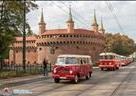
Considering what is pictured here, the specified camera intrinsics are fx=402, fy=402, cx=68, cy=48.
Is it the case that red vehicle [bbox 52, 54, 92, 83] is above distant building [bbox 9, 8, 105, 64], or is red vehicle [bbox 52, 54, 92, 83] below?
below

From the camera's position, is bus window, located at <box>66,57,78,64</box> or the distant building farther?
the distant building

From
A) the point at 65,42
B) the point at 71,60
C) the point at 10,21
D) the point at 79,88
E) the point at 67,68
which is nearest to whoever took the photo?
the point at 79,88

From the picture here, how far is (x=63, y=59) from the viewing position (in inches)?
1165

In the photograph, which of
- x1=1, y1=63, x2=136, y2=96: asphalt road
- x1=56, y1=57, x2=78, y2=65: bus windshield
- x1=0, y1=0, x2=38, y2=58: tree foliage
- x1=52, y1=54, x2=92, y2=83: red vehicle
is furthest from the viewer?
x1=0, y1=0, x2=38, y2=58: tree foliage

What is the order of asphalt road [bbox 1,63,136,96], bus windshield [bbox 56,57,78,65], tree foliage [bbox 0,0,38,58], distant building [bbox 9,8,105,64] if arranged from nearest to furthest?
asphalt road [bbox 1,63,136,96] < bus windshield [bbox 56,57,78,65] < tree foliage [bbox 0,0,38,58] < distant building [bbox 9,8,105,64]

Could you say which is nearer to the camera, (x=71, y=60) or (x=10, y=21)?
(x=71, y=60)

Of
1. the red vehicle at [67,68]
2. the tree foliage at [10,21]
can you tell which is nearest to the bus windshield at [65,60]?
the red vehicle at [67,68]

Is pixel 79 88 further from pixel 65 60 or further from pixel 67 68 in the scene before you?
pixel 65 60

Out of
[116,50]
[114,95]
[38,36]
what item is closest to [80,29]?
[38,36]

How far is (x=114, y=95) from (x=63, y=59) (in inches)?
401

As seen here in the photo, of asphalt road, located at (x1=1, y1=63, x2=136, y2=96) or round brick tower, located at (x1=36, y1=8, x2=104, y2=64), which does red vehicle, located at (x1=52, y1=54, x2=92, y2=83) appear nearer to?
asphalt road, located at (x1=1, y1=63, x2=136, y2=96)

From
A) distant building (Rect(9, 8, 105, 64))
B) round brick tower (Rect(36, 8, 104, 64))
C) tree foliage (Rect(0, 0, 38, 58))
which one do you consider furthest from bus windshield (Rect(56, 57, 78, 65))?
distant building (Rect(9, 8, 105, 64))

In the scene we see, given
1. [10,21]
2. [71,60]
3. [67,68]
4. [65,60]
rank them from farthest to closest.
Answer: [10,21]
[71,60]
[65,60]
[67,68]

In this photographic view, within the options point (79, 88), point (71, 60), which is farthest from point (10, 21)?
point (79, 88)
